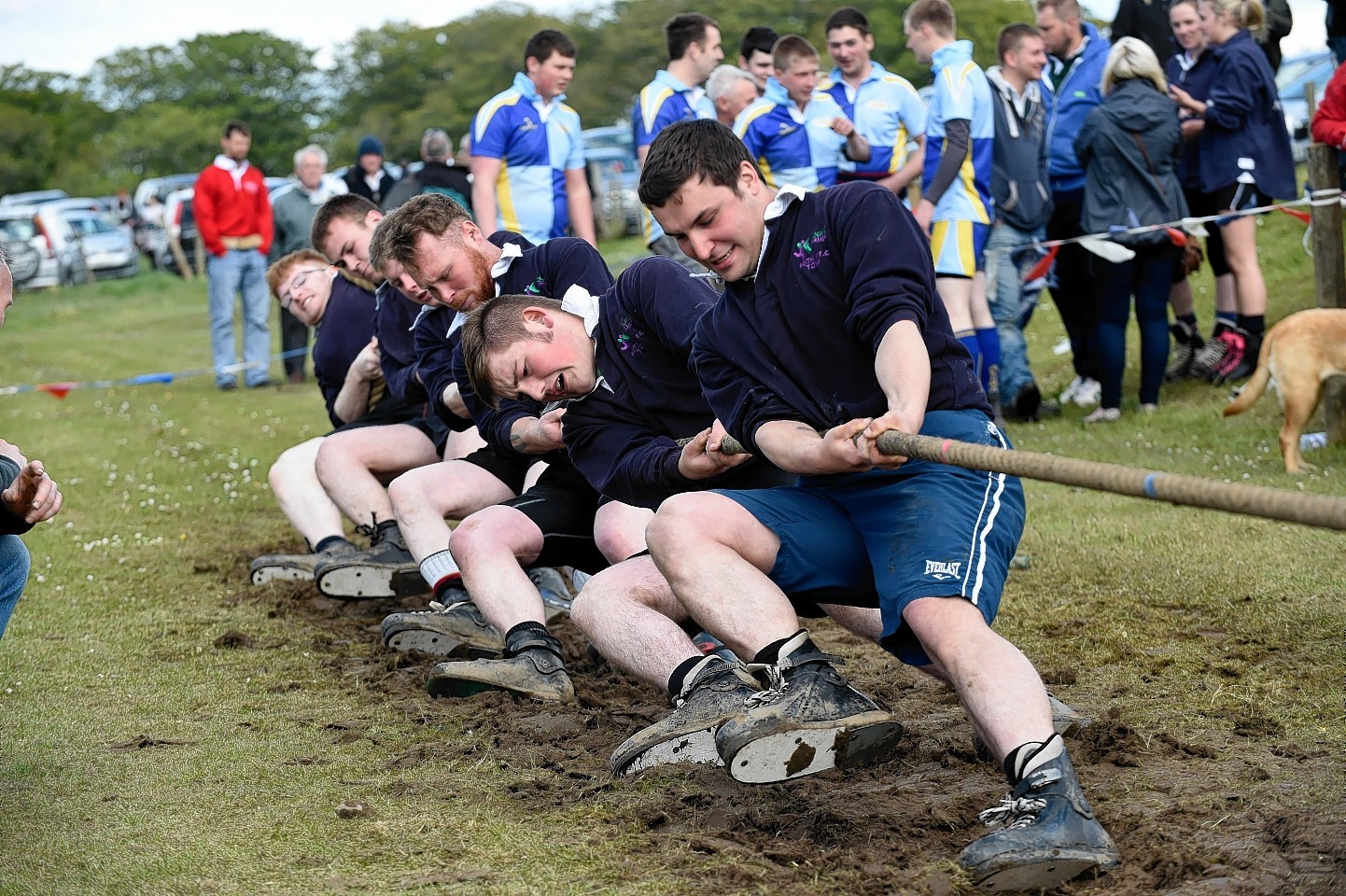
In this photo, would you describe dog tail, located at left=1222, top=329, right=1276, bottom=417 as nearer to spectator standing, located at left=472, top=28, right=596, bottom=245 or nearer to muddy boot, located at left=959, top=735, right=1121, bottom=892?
spectator standing, located at left=472, top=28, right=596, bottom=245

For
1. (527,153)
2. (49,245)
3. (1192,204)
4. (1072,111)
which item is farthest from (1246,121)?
(49,245)

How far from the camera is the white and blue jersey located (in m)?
8.37

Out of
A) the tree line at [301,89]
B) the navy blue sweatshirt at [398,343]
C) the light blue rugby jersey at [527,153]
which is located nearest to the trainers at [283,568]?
the navy blue sweatshirt at [398,343]

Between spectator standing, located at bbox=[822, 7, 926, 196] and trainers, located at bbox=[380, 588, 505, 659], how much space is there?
4.80m

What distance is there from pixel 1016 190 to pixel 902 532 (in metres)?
6.18

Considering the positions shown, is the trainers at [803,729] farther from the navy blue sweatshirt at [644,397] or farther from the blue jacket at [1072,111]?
the blue jacket at [1072,111]

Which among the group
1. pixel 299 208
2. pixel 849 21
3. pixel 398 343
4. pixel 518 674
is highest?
pixel 849 21

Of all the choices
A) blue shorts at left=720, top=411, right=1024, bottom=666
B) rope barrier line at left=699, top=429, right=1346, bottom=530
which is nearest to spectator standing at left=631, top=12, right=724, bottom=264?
blue shorts at left=720, top=411, right=1024, bottom=666

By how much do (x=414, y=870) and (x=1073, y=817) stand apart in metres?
1.41

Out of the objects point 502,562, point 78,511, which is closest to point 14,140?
point 78,511

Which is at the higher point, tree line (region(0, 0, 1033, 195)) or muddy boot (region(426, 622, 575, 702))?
muddy boot (region(426, 622, 575, 702))

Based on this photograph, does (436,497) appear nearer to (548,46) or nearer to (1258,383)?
(548,46)

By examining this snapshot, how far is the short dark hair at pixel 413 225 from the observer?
4934 mm

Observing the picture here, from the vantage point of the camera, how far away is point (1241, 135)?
344 inches
